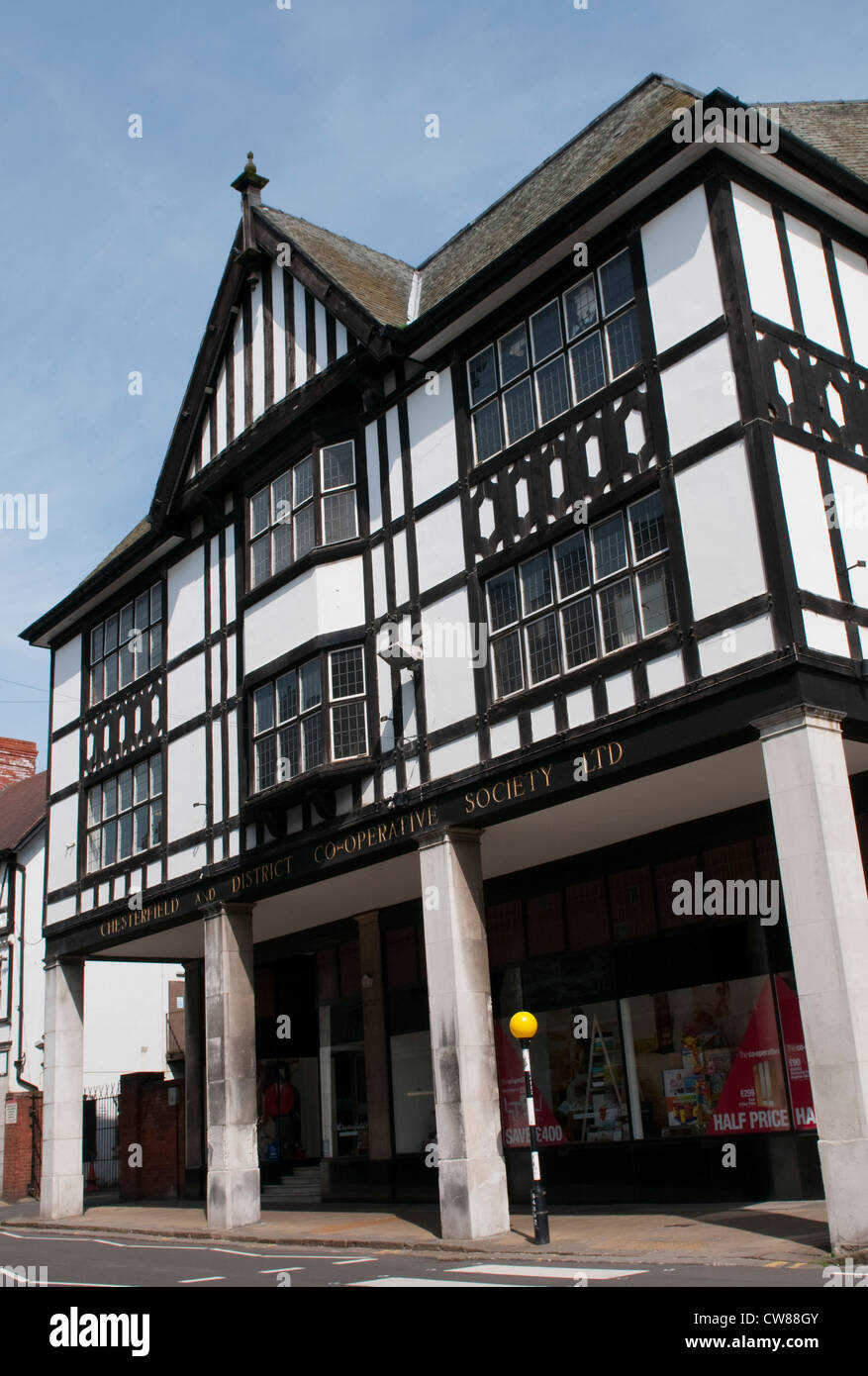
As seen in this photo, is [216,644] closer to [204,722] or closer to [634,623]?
[204,722]

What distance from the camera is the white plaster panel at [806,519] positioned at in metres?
13.2

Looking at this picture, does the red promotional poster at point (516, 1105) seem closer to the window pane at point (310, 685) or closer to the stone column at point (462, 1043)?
the stone column at point (462, 1043)

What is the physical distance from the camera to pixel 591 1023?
19.2m

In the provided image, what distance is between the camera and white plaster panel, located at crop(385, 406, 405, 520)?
61.3 ft

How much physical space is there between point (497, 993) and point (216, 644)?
789 centimetres

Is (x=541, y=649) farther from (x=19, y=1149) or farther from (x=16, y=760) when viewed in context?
(x=16, y=760)

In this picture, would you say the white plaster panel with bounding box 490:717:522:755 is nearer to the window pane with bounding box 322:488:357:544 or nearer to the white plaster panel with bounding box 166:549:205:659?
the window pane with bounding box 322:488:357:544

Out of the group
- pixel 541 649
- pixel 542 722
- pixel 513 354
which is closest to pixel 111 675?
pixel 513 354

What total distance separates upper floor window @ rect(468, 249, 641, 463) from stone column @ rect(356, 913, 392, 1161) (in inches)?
395

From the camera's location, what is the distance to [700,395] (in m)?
14.2

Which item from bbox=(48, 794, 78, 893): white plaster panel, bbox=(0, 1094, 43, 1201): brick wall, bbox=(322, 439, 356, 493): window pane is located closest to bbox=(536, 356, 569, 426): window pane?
bbox=(322, 439, 356, 493): window pane

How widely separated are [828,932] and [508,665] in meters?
6.01

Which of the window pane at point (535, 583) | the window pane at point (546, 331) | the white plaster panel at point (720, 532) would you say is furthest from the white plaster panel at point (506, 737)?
the window pane at point (546, 331)
